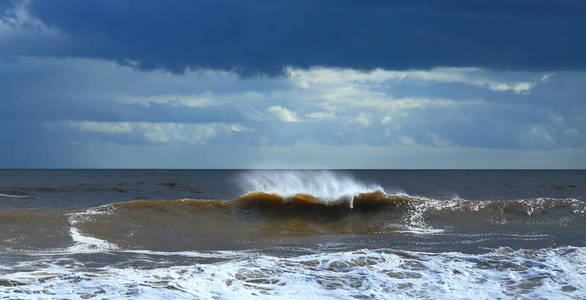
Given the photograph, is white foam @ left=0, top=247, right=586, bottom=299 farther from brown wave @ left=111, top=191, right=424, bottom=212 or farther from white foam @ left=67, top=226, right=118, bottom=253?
brown wave @ left=111, top=191, right=424, bottom=212

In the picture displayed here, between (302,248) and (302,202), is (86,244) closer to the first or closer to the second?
(302,248)

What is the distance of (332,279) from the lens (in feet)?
26.6

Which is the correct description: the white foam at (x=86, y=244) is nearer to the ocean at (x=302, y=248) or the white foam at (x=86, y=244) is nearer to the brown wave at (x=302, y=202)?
the ocean at (x=302, y=248)

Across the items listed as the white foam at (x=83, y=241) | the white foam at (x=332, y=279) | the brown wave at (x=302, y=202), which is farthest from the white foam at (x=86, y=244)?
the brown wave at (x=302, y=202)

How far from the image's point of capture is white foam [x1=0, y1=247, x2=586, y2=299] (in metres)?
7.28

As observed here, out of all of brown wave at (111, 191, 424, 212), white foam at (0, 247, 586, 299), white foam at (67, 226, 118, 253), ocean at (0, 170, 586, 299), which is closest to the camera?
white foam at (0, 247, 586, 299)

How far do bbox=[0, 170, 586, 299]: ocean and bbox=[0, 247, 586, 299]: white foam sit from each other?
0.02 meters

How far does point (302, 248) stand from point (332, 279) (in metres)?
3.26

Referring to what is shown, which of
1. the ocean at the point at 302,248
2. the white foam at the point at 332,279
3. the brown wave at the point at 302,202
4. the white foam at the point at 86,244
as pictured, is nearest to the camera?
the white foam at the point at 332,279

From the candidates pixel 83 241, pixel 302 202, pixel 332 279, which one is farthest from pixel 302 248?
pixel 302 202

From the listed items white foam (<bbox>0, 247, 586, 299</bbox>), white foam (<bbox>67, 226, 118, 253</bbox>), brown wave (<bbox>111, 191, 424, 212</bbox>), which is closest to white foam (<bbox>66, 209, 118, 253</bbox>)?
white foam (<bbox>67, 226, 118, 253</bbox>)

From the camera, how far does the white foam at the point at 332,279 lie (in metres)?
7.28

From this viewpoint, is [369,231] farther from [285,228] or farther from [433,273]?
[433,273]

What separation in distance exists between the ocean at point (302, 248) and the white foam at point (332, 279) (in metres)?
0.02
